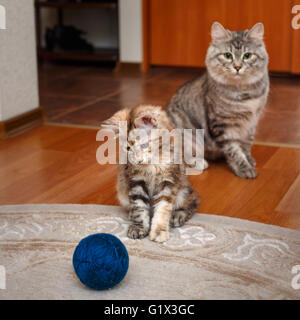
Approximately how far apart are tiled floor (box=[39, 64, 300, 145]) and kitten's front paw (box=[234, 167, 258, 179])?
0.62 m

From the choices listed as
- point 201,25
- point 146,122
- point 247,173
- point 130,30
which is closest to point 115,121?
point 146,122

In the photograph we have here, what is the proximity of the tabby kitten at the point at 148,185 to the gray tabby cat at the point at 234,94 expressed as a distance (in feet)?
2.21

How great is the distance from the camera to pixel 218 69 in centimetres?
262

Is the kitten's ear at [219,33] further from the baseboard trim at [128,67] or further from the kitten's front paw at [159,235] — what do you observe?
the baseboard trim at [128,67]

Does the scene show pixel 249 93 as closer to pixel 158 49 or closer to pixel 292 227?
pixel 292 227

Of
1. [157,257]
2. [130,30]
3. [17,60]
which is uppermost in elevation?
[130,30]

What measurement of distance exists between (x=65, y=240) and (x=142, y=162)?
15.7 inches

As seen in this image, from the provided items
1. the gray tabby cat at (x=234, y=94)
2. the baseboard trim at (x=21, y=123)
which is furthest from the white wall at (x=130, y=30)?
the gray tabby cat at (x=234, y=94)

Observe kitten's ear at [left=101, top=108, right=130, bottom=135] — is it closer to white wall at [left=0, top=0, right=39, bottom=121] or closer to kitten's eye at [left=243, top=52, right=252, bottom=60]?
kitten's eye at [left=243, top=52, right=252, bottom=60]

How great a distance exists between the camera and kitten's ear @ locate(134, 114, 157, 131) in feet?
5.82

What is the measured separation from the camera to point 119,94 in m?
4.29

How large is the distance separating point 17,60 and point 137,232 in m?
1.70

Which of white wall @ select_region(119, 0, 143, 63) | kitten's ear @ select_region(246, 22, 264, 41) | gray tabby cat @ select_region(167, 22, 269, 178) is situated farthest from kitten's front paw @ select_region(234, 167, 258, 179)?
white wall @ select_region(119, 0, 143, 63)

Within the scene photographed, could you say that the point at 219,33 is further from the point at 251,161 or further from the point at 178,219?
the point at 178,219
